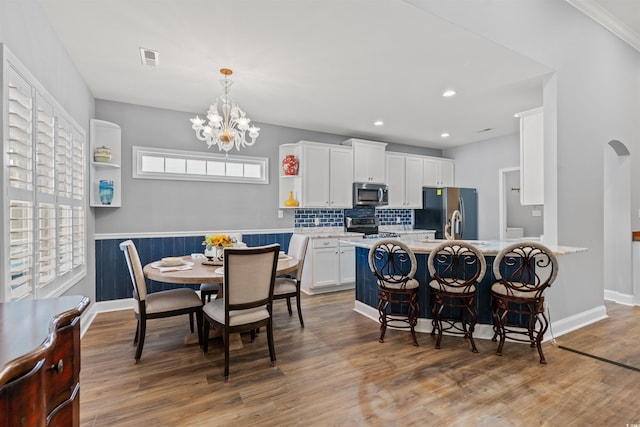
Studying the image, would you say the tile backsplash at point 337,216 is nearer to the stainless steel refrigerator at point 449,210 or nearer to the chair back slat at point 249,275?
the stainless steel refrigerator at point 449,210

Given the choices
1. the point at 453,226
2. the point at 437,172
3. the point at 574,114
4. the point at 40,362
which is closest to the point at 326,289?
the point at 453,226

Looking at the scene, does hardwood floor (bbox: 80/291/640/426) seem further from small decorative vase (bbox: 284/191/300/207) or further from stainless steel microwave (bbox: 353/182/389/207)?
stainless steel microwave (bbox: 353/182/389/207)

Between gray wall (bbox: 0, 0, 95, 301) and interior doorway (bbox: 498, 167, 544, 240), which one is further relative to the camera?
interior doorway (bbox: 498, 167, 544, 240)

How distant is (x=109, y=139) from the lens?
379 cm

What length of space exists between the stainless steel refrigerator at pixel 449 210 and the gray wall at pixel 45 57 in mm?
5610

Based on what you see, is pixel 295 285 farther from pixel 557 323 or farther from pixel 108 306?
pixel 557 323

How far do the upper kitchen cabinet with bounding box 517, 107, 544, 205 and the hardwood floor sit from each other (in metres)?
1.47

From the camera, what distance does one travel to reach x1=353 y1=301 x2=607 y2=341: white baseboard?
119 inches

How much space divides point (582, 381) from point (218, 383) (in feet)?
8.66

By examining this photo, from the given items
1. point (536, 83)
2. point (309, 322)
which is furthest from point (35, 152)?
point (536, 83)

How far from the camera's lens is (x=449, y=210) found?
595 cm

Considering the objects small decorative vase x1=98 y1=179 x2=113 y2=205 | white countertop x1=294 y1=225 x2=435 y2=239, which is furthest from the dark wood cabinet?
white countertop x1=294 y1=225 x2=435 y2=239

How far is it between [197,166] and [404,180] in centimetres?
381

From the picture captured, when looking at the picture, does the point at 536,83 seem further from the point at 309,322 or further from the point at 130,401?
the point at 130,401
